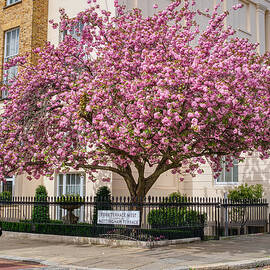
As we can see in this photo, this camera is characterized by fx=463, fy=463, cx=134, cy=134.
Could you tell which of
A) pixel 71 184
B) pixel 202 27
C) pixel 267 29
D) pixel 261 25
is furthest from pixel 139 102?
pixel 267 29

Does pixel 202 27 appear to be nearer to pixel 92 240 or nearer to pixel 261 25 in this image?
pixel 261 25

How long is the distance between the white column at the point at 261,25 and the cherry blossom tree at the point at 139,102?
1294 centimetres

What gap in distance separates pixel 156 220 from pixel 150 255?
7.45ft

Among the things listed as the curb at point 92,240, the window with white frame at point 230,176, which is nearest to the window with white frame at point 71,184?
the curb at point 92,240

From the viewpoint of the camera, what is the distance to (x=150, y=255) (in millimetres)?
12297

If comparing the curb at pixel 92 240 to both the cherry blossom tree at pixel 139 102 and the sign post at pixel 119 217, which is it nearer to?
the sign post at pixel 119 217

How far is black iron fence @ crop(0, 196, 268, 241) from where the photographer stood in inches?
573

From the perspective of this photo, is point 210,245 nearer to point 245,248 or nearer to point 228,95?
point 245,248

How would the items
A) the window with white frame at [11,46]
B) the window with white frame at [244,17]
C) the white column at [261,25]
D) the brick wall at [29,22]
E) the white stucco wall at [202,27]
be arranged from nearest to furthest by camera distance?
the white stucco wall at [202,27] < the brick wall at [29,22] < the window with white frame at [11,46] < the window with white frame at [244,17] < the white column at [261,25]

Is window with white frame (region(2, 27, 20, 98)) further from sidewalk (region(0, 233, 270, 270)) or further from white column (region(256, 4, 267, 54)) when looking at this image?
white column (region(256, 4, 267, 54))

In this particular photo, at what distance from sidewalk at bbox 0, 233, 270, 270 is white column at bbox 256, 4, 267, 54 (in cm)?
1542

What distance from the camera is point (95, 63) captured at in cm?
1587

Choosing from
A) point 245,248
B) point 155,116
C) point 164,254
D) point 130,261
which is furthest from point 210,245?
point 155,116

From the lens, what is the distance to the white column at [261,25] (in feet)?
91.4
